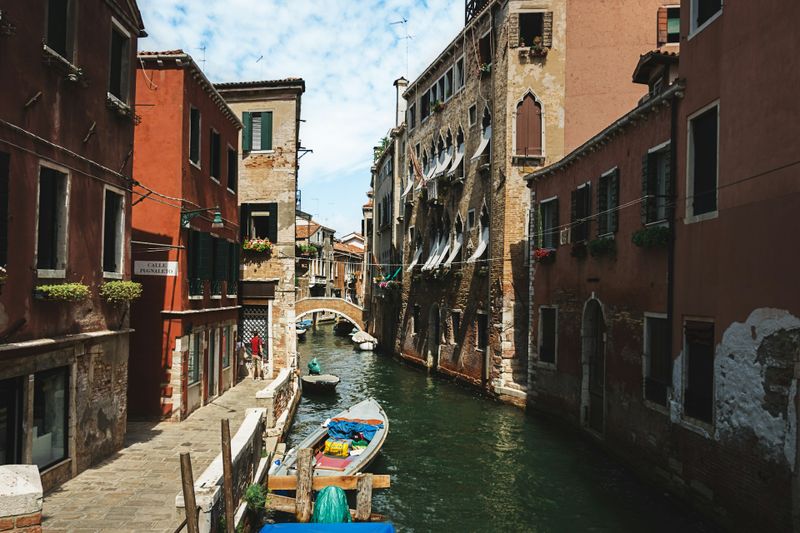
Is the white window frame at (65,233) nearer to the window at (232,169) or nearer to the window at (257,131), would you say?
the window at (232,169)

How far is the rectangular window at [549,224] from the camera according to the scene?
1873cm

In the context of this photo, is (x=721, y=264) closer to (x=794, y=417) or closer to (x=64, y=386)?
(x=794, y=417)

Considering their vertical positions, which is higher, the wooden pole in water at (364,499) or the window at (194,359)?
the window at (194,359)

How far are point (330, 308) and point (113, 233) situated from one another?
3161 centimetres

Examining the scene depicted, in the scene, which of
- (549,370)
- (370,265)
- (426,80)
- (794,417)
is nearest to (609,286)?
(549,370)

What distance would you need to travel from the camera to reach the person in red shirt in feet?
70.8

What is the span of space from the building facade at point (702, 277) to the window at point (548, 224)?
191 cm

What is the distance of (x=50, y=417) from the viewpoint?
9195 mm

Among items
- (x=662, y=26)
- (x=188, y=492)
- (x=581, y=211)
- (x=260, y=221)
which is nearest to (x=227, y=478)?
(x=188, y=492)

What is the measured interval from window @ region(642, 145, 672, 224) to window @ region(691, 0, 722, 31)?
2388mm

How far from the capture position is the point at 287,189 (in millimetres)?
23172

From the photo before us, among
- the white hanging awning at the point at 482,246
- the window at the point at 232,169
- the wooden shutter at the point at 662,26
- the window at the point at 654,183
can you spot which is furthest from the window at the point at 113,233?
the wooden shutter at the point at 662,26

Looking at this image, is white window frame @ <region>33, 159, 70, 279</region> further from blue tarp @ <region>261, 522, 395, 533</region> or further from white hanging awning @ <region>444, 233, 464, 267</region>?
white hanging awning @ <region>444, 233, 464, 267</region>

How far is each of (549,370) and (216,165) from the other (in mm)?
11205
